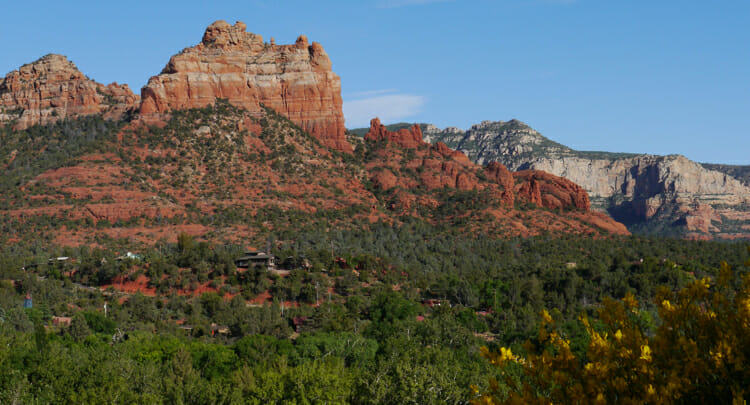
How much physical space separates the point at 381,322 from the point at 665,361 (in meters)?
46.8

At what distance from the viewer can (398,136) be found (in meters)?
130

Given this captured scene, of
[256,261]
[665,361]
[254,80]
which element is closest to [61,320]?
[256,261]

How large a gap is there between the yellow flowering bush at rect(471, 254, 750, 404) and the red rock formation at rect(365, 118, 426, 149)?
121033mm

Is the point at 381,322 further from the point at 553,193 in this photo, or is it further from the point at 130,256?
the point at 553,193

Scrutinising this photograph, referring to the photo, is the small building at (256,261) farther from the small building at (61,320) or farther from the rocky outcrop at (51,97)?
the rocky outcrop at (51,97)

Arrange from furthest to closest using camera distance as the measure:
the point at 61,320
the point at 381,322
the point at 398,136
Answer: the point at 398,136 < the point at 381,322 < the point at 61,320

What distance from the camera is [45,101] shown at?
397 feet

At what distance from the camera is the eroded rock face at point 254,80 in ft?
376

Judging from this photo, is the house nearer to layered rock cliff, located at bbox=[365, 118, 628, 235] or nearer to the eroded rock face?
the eroded rock face

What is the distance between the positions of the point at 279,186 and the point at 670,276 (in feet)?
192

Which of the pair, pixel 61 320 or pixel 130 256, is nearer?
pixel 61 320

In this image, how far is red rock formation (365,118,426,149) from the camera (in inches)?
5089

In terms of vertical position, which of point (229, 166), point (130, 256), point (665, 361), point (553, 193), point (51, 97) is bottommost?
point (130, 256)

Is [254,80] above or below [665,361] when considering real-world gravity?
above
